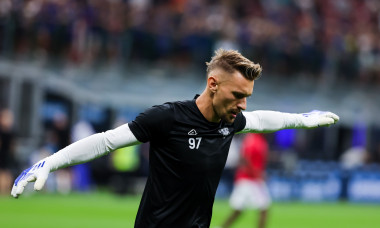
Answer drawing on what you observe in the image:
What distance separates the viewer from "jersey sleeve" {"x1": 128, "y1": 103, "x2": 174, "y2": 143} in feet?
18.5

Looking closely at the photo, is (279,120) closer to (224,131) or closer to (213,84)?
(224,131)

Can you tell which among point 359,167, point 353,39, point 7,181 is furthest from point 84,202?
point 353,39

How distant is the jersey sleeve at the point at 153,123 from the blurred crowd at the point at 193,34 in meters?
15.0

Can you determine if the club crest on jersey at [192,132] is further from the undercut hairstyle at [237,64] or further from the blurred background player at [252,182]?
the blurred background player at [252,182]

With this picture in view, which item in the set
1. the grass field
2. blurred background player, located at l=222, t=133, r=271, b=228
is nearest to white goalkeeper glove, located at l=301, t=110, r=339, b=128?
blurred background player, located at l=222, t=133, r=271, b=228

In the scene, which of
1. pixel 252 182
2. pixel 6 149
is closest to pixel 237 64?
pixel 252 182

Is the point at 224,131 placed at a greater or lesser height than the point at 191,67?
lesser

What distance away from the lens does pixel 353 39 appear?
94.0ft

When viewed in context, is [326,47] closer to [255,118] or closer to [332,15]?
[332,15]

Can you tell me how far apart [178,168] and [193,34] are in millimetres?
17393

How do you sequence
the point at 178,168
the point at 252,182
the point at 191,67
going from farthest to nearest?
the point at 191,67, the point at 252,182, the point at 178,168

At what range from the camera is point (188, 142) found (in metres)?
5.86

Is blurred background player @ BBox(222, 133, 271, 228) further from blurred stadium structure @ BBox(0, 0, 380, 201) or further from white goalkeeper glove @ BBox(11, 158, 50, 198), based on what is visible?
blurred stadium structure @ BBox(0, 0, 380, 201)

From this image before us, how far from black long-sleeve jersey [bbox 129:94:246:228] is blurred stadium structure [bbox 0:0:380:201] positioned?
49.3 ft
